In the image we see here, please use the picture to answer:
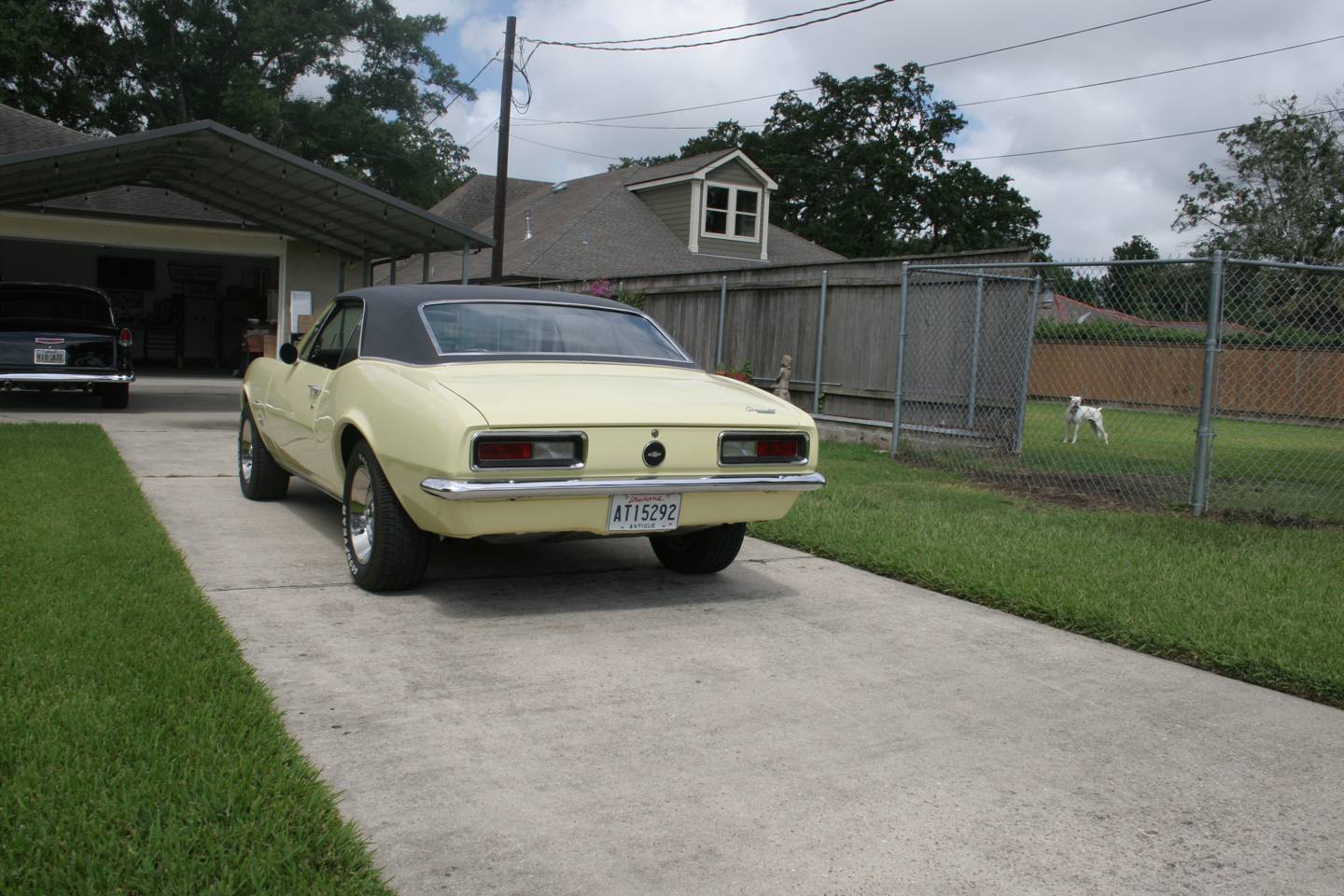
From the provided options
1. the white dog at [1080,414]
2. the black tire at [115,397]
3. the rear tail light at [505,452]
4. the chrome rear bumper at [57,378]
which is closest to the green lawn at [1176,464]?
the white dog at [1080,414]

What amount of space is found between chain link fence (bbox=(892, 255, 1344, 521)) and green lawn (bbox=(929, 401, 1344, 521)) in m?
0.04

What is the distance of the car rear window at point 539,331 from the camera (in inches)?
225

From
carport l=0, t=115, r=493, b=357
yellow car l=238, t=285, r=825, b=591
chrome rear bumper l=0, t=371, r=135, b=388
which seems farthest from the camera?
carport l=0, t=115, r=493, b=357

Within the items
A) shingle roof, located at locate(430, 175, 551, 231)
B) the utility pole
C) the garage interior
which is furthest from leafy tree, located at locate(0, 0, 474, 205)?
the utility pole

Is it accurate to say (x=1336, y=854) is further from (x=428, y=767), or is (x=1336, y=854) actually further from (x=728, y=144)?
(x=728, y=144)

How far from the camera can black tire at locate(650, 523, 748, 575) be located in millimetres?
5934

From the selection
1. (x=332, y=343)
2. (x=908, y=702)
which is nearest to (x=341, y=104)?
(x=332, y=343)

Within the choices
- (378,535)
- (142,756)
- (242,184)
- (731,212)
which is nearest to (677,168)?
(731,212)

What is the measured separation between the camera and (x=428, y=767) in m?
3.37

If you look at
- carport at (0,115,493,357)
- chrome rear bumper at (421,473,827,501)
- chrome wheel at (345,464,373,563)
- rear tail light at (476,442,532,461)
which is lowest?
chrome wheel at (345,464,373,563)

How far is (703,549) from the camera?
6.01 m

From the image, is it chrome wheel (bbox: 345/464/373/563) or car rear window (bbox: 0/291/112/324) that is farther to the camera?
car rear window (bbox: 0/291/112/324)

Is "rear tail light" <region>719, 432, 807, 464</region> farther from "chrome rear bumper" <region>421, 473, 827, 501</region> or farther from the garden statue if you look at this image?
the garden statue

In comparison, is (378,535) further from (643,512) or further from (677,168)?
(677,168)
